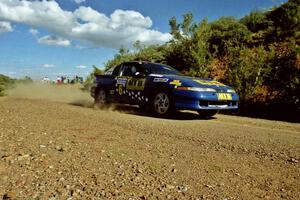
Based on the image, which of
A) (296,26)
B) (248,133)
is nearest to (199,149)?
(248,133)

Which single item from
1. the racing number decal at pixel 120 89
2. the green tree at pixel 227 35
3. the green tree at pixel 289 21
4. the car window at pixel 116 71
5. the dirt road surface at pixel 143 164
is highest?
the green tree at pixel 289 21

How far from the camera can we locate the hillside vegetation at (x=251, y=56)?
11.2 meters

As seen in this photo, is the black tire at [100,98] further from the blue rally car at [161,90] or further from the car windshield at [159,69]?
the car windshield at [159,69]

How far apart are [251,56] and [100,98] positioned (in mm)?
5465

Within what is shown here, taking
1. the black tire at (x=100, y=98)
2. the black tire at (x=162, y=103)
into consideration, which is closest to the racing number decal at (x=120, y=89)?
the black tire at (x=100, y=98)

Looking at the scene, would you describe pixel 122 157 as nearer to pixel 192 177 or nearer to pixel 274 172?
pixel 192 177

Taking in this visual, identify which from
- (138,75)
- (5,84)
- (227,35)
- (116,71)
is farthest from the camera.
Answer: (227,35)

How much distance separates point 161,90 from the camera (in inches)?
328

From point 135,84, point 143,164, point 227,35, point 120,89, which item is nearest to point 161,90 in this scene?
point 135,84

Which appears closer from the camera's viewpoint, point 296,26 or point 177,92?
point 177,92

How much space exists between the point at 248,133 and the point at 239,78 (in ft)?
18.4

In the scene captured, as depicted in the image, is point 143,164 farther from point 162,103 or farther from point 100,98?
point 100,98

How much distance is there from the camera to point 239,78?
11.4 meters

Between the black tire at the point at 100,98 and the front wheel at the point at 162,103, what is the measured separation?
7.52 ft
